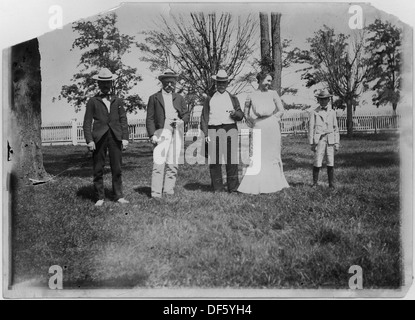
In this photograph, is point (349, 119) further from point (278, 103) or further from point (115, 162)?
point (115, 162)

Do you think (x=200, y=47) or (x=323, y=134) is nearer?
(x=200, y=47)

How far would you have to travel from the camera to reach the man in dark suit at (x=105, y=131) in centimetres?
570

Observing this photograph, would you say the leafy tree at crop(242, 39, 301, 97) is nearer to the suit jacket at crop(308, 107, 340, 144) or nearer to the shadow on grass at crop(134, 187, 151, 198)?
the suit jacket at crop(308, 107, 340, 144)

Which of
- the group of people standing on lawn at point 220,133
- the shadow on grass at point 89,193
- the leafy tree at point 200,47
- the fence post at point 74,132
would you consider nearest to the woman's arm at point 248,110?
the group of people standing on lawn at point 220,133

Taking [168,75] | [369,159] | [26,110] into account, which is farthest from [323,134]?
[26,110]

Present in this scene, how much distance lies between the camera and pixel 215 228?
18.3 feet

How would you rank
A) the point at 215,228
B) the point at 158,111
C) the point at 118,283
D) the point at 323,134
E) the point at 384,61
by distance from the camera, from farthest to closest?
the point at 323,134 < the point at 158,111 < the point at 384,61 < the point at 215,228 < the point at 118,283

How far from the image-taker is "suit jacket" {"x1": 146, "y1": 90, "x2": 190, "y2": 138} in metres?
5.80

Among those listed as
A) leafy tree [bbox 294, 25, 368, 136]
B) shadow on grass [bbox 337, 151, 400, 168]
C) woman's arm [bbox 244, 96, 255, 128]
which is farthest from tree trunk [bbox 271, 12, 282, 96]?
shadow on grass [bbox 337, 151, 400, 168]

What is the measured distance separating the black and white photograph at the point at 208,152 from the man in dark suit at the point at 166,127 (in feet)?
0.05

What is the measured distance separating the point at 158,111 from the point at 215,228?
134cm

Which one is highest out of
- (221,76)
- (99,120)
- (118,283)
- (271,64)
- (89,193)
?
(271,64)

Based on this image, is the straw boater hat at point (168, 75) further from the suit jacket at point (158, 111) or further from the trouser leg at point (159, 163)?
the trouser leg at point (159, 163)
